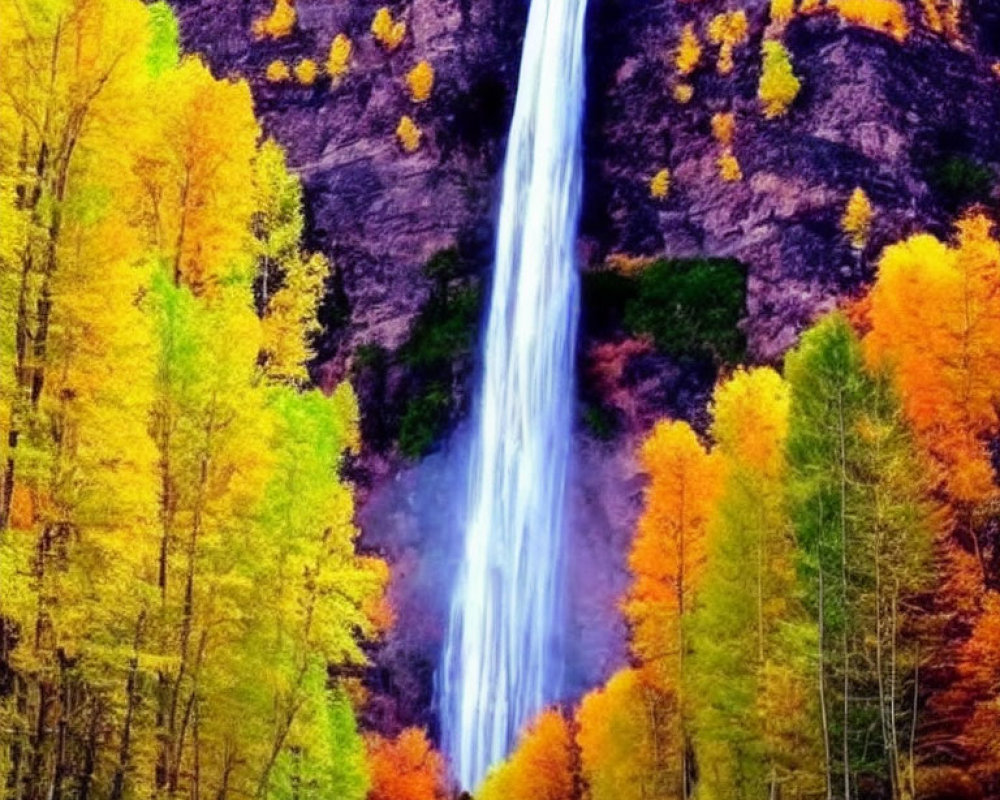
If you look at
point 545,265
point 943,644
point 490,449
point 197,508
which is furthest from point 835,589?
point 545,265

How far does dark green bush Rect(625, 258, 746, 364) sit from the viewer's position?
58750mm

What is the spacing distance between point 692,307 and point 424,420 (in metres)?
12.1

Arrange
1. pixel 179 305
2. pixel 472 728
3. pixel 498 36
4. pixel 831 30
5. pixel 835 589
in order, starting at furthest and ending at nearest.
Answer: pixel 498 36 → pixel 831 30 → pixel 472 728 → pixel 835 589 → pixel 179 305

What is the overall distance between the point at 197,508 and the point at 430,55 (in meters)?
57.1

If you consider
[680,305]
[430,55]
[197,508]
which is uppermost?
[430,55]

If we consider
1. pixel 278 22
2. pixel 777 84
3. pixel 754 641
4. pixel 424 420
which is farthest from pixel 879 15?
pixel 754 641

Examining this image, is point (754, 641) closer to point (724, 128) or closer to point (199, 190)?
point (199, 190)

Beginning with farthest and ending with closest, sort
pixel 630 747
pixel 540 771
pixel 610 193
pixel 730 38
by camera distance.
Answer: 1. pixel 610 193
2. pixel 730 38
3. pixel 540 771
4. pixel 630 747

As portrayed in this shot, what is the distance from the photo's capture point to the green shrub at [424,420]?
62.0 metres

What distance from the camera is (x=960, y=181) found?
59.2 metres

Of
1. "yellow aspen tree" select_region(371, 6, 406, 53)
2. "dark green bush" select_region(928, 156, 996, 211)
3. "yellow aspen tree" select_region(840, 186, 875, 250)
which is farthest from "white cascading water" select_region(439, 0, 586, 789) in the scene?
"dark green bush" select_region(928, 156, 996, 211)

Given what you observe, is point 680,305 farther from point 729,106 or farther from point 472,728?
point 472,728

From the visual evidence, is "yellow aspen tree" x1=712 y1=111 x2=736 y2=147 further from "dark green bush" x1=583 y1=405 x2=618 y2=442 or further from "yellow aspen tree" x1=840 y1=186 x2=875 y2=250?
"dark green bush" x1=583 y1=405 x2=618 y2=442

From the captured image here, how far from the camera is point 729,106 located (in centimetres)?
6406
